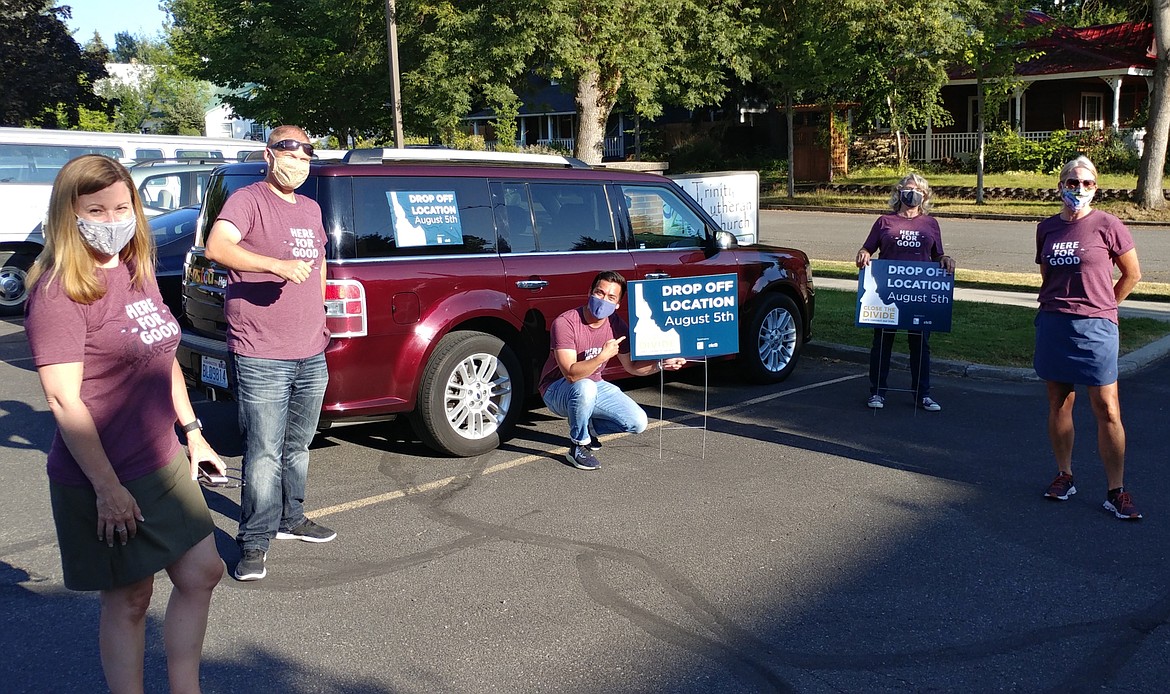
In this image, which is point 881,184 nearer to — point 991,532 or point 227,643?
point 991,532

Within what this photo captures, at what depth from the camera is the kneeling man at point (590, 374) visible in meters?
6.38

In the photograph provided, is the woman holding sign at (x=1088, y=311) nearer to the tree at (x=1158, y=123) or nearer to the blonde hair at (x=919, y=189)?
the blonde hair at (x=919, y=189)

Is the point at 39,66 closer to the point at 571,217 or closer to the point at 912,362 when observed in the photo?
the point at 571,217

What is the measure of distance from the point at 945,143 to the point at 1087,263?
32377mm

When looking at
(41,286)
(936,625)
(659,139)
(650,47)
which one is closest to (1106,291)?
(936,625)

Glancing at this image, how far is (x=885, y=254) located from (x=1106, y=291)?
8.63 ft

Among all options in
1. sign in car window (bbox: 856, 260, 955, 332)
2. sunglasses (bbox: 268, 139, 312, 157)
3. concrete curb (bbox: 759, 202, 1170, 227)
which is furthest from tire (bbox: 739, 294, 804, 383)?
concrete curb (bbox: 759, 202, 1170, 227)

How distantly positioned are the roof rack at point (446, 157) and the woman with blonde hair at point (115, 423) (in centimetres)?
331

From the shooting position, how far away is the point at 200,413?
8070 millimetres

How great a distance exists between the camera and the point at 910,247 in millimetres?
8000

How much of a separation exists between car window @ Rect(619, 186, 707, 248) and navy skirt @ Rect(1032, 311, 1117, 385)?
3.20 metres

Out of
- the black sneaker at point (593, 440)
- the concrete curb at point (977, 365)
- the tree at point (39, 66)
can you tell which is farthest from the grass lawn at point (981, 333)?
the tree at point (39, 66)

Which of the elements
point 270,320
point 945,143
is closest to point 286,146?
point 270,320

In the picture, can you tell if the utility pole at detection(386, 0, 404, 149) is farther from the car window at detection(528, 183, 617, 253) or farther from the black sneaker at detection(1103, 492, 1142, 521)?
the black sneaker at detection(1103, 492, 1142, 521)
